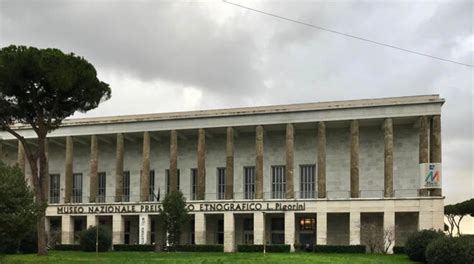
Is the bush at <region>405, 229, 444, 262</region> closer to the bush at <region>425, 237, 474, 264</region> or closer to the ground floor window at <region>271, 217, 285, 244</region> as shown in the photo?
the bush at <region>425, 237, 474, 264</region>

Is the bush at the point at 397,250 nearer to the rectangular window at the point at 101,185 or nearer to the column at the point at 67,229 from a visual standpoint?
the column at the point at 67,229

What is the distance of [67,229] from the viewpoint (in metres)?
60.1

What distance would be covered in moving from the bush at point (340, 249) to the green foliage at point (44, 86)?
66.0 ft

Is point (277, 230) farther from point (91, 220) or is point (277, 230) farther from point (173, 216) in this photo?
point (91, 220)

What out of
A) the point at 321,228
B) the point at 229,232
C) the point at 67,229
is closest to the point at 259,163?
the point at 229,232

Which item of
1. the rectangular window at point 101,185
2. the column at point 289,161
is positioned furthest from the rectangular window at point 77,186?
the column at point 289,161

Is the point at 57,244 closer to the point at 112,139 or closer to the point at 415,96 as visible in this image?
the point at 112,139

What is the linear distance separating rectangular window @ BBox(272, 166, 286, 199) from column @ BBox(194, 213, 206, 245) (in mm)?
7094

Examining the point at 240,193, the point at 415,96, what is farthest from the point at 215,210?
the point at 415,96

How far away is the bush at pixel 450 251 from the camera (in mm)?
30406

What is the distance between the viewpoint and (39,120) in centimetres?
4166

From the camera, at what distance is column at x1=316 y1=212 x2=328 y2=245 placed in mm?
52531

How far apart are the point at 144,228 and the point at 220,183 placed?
878 centimetres

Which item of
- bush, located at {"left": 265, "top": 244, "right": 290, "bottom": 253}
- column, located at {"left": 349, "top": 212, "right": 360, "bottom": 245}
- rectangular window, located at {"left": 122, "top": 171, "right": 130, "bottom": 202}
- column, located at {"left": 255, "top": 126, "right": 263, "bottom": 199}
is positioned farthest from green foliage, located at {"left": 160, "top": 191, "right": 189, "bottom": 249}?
column, located at {"left": 349, "top": 212, "right": 360, "bottom": 245}
